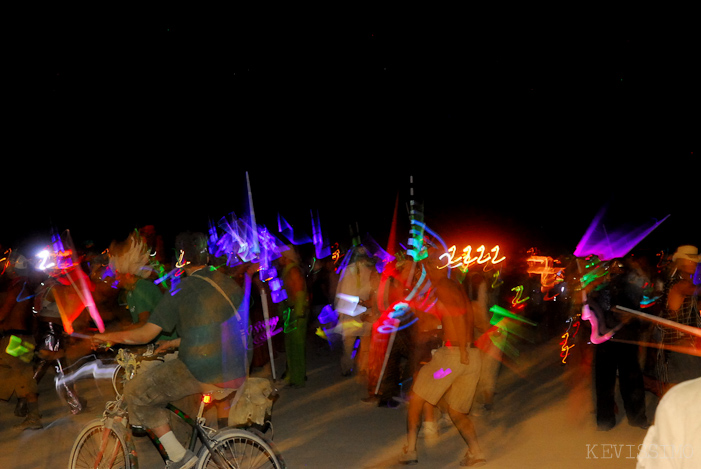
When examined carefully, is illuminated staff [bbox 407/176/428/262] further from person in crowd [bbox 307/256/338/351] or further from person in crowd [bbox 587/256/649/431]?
person in crowd [bbox 587/256/649/431]

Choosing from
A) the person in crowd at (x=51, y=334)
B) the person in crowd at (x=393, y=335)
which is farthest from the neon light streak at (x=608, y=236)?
the person in crowd at (x=51, y=334)

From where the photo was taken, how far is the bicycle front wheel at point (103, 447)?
4.60 meters

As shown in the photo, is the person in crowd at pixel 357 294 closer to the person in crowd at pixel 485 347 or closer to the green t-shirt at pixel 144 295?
the person in crowd at pixel 485 347

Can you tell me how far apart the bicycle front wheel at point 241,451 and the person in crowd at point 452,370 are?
74.2 inches

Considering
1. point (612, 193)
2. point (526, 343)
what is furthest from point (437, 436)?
point (612, 193)

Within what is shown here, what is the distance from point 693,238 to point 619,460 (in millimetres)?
41096

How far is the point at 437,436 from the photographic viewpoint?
7.09 m

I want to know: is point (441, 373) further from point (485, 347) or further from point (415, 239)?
point (415, 239)

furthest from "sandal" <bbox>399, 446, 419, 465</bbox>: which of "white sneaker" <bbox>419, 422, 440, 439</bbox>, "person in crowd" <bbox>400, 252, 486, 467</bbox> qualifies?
"white sneaker" <bbox>419, 422, 440, 439</bbox>

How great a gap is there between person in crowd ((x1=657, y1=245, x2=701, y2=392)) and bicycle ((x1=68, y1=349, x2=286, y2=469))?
4.27 metres

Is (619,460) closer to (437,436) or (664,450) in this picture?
(437,436)

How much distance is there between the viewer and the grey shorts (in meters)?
4.30

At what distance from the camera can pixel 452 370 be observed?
19.4 ft

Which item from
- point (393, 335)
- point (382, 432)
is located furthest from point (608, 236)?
point (382, 432)
